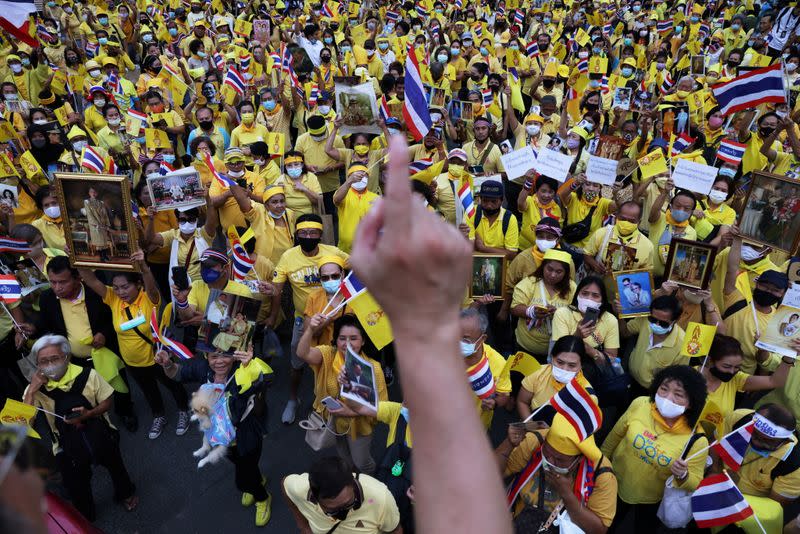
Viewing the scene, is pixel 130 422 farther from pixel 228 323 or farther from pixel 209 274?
pixel 228 323

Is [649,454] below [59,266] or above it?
below

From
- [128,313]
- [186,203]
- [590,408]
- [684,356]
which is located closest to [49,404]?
[128,313]

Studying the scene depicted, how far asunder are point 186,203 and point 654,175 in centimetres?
590

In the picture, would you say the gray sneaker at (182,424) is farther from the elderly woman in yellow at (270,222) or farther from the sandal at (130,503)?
the elderly woman in yellow at (270,222)

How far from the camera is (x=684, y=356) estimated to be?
15.9ft


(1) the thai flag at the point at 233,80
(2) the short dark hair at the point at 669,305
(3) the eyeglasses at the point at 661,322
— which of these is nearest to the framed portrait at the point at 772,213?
(2) the short dark hair at the point at 669,305

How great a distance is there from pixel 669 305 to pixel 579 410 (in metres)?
1.94

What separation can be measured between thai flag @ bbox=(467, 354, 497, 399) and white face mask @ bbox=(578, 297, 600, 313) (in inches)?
57.1

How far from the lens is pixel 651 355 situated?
5.08 meters

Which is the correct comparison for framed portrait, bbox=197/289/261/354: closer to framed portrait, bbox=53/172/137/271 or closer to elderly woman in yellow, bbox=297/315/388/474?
elderly woman in yellow, bbox=297/315/388/474

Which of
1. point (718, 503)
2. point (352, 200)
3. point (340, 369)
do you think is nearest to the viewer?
point (718, 503)

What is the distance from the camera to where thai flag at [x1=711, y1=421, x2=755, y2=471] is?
12.6 feet

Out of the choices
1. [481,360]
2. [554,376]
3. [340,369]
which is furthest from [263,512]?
[554,376]

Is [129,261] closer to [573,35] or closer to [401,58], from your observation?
[401,58]
